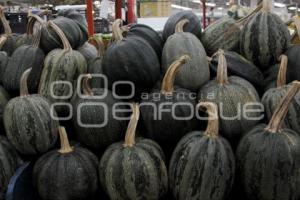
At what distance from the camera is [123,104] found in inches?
92.0

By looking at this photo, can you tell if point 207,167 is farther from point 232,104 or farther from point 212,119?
point 232,104

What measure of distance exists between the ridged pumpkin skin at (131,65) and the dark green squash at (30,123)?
1.37 feet

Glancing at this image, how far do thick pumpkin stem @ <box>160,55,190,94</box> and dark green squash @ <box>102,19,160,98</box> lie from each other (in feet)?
0.55

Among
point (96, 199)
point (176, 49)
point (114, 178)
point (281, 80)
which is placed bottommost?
point (96, 199)

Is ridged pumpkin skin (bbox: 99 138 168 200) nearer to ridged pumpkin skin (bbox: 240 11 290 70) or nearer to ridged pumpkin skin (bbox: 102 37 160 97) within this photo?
ridged pumpkin skin (bbox: 102 37 160 97)

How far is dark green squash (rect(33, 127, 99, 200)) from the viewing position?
7.07 feet

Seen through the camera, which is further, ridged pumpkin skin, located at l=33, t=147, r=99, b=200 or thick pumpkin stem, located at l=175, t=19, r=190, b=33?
thick pumpkin stem, located at l=175, t=19, r=190, b=33

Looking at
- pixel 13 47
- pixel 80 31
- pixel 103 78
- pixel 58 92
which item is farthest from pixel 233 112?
pixel 13 47

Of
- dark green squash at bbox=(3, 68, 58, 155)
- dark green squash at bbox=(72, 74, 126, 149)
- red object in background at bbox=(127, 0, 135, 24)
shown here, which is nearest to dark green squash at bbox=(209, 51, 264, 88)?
dark green squash at bbox=(72, 74, 126, 149)

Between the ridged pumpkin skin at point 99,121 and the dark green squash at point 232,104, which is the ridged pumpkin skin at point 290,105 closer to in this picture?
the dark green squash at point 232,104

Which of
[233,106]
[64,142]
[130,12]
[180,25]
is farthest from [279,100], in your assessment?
[130,12]

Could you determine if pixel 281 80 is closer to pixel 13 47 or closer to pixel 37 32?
pixel 37 32

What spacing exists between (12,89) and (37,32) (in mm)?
414

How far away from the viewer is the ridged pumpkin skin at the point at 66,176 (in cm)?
215
